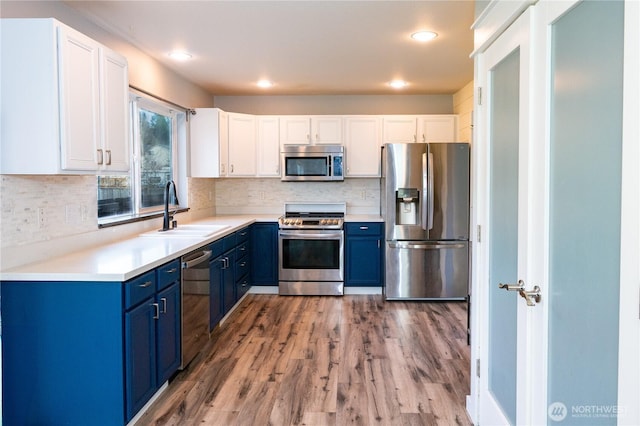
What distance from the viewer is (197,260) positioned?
3.26 meters

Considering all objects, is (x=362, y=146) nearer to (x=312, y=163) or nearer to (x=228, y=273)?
(x=312, y=163)

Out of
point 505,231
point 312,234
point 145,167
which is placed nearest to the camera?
point 505,231

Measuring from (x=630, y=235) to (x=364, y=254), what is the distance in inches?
163

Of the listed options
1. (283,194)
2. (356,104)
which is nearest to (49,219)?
(283,194)

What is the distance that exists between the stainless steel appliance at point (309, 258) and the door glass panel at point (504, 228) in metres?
2.98

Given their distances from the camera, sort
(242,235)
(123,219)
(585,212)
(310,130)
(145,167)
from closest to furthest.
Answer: (585,212) → (123,219) → (145,167) → (242,235) → (310,130)

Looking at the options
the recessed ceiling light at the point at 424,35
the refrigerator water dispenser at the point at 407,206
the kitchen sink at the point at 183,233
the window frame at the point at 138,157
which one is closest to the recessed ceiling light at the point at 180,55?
the window frame at the point at 138,157

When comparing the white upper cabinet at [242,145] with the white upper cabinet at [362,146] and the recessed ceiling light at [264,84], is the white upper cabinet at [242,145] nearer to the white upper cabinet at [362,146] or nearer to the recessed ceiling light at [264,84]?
the recessed ceiling light at [264,84]

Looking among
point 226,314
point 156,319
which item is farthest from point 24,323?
point 226,314

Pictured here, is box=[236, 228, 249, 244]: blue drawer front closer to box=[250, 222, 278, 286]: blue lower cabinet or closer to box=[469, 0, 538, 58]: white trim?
box=[250, 222, 278, 286]: blue lower cabinet

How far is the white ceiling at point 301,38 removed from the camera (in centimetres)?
291

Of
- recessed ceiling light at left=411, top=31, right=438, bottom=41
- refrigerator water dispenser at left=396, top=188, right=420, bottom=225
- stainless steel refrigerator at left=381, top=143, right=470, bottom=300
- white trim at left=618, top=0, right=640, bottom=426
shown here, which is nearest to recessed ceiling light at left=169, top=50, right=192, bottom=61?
recessed ceiling light at left=411, top=31, right=438, bottom=41

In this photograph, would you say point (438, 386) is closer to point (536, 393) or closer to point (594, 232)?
point (536, 393)

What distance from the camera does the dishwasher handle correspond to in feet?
9.96
